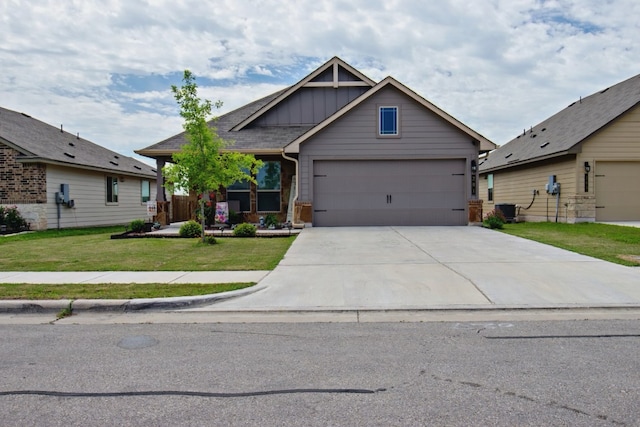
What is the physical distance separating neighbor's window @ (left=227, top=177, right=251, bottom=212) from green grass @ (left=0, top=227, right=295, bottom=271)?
4734 millimetres

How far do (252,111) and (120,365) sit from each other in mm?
19112

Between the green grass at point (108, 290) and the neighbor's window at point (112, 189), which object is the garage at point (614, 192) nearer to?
the green grass at point (108, 290)

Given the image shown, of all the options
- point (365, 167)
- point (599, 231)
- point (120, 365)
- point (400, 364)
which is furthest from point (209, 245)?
point (599, 231)

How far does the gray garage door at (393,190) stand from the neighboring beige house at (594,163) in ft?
18.7

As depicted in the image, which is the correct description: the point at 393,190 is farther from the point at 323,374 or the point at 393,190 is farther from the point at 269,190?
the point at 323,374

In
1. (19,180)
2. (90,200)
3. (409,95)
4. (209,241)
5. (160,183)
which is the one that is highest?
(409,95)

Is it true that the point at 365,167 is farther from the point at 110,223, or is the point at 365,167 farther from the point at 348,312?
the point at 110,223

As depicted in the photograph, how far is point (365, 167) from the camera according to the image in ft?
56.4

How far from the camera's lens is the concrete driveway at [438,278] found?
639 centimetres

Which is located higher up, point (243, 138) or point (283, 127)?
point (283, 127)

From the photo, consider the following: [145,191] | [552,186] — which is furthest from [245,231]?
[145,191]

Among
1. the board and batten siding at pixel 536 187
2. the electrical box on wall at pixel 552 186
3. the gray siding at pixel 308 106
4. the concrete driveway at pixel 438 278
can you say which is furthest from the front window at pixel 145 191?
the electrical box on wall at pixel 552 186

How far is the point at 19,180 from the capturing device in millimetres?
18297

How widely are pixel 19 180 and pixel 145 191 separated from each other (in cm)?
956
